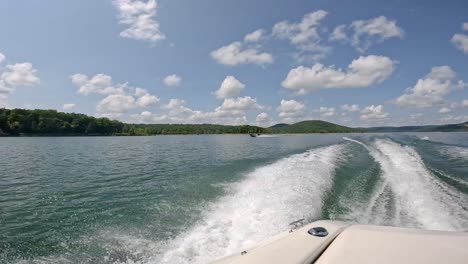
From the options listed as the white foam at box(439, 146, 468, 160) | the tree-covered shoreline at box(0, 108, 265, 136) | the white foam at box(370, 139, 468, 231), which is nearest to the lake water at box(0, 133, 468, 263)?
the white foam at box(370, 139, 468, 231)

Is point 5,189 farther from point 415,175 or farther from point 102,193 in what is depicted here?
point 415,175

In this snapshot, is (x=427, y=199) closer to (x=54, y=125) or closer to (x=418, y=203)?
(x=418, y=203)

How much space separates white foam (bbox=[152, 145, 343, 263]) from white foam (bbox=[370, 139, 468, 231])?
8.50ft

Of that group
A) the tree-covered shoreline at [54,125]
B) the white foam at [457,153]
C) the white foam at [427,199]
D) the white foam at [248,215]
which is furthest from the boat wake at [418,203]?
the tree-covered shoreline at [54,125]

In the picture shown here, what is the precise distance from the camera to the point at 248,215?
292 inches

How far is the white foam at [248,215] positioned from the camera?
17.7 feet

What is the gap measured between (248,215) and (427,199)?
242 inches

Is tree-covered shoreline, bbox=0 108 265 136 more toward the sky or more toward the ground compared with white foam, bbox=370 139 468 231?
more toward the sky

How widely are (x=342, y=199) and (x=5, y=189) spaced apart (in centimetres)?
1346

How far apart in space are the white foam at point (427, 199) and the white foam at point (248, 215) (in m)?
2.59

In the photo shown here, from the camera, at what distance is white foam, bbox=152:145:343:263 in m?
5.41

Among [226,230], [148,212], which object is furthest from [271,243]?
[148,212]

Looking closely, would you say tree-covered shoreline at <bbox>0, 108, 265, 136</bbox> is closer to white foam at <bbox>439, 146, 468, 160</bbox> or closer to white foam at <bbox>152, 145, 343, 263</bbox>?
white foam at <bbox>152, 145, 343, 263</bbox>

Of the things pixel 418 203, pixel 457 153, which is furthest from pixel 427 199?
pixel 457 153
